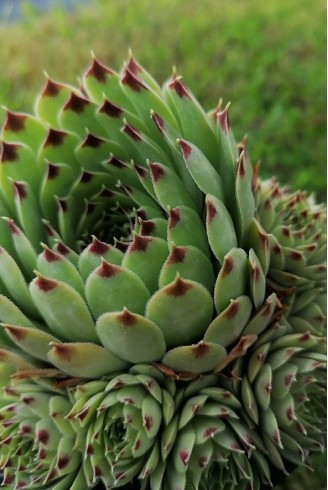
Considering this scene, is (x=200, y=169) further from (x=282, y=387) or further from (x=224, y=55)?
(x=224, y=55)

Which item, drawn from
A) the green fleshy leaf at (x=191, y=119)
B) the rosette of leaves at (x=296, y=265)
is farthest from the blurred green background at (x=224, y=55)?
the green fleshy leaf at (x=191, y=119)

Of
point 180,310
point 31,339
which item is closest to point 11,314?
point 31,339

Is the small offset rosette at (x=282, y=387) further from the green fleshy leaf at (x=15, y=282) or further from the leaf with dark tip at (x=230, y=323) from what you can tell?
the green fleshy leaf at (x=15, y=282)

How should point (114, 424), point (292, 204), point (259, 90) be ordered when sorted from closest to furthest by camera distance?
1. point (114, 424)
2. point (292, 204)
3. point (259, 90)

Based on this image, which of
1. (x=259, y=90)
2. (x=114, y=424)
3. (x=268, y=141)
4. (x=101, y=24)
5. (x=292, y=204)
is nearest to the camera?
(x=114, y=424)

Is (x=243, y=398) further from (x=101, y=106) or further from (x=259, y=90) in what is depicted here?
(x=259, y=90)

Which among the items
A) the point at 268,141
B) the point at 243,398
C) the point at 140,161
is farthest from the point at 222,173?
the point at 268,141

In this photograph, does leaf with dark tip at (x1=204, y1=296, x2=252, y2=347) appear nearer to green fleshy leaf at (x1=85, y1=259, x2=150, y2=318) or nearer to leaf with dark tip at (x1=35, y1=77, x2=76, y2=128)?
green fleshy leaf at (x1=85, y1=259, x2=150, y2=318)
